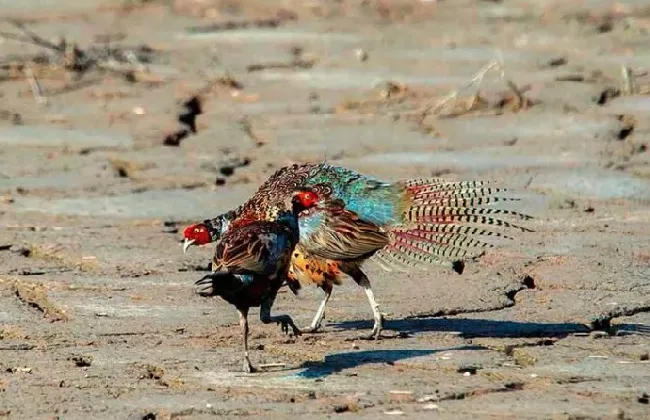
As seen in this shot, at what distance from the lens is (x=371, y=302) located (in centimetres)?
655

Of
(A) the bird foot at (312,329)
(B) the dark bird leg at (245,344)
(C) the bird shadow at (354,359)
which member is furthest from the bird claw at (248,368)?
(A) the bird foot at (312,329)

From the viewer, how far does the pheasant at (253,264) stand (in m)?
→ 5.84

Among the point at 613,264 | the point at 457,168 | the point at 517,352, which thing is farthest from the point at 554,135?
the point at 517,352

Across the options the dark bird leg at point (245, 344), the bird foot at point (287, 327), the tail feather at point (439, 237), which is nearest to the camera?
Result: the dark bird leg at point (245, 344)

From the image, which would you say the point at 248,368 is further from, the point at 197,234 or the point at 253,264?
the point at 197,234

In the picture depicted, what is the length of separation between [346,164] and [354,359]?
3.72m

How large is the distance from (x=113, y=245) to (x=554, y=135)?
3.45 metres

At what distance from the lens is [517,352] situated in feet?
20.0

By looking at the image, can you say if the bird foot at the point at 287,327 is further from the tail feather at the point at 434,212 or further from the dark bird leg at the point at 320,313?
the tail feather at the point at 434,212

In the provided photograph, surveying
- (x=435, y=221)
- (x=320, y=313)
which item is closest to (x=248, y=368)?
(x=320, y=313)

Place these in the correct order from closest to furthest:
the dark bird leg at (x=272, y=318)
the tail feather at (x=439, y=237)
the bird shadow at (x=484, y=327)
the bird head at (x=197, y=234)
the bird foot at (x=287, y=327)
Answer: the dark bird leg at (x=272, y=318) → the bird foot at (x=287, y=327) → the bird shadow at (x=484, y=327) → the bird head at (x=197, y=234) → the tail feather at (x=439, y=237)

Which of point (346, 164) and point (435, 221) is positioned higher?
point (435, 221)

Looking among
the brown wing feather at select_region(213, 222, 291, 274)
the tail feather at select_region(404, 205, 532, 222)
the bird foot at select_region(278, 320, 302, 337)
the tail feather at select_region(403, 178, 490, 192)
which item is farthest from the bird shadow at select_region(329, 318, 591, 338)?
the brown wing feather at select_region(213, 222, 291, 274)

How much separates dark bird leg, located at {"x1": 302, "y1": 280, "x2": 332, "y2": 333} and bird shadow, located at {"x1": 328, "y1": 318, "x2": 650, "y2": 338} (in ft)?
0.34
